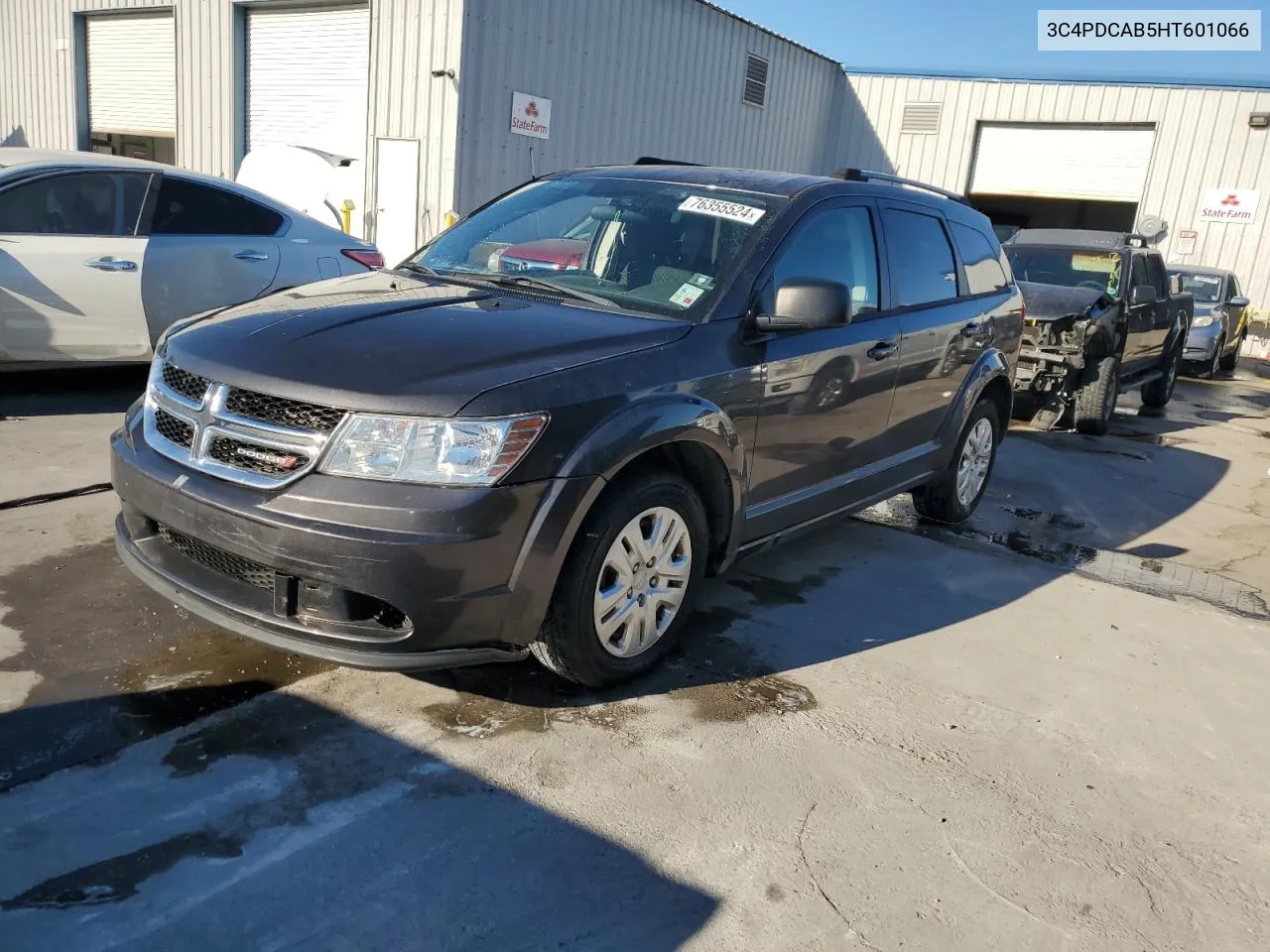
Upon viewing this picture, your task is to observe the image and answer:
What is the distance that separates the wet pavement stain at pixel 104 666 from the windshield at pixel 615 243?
1.67 meters

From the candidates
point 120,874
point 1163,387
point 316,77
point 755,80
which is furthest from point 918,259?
point 755,80

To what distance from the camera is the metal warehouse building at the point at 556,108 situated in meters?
13.0

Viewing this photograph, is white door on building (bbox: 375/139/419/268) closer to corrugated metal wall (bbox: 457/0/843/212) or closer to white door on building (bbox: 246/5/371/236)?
white door on building (bbox: 246/5/371/236)

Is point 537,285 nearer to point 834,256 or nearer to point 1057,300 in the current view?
point 834,256

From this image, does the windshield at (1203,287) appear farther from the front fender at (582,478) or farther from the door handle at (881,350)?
the front fender at (582,478)

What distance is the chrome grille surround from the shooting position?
2754 millimetres

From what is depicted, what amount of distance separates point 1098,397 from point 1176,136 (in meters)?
12.5

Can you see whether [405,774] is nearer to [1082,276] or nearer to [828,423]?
[828,423]

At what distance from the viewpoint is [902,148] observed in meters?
21.0

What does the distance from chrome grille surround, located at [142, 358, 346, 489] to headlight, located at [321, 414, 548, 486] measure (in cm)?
7

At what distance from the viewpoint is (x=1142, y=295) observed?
9445 mm

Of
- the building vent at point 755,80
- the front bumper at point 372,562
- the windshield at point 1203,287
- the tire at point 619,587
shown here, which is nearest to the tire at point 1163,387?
the windshield at point 1203,287

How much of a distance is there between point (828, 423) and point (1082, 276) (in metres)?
6.87

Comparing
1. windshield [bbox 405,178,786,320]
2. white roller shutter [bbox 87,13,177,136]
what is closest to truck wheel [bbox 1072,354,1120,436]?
windshield [bbox 405,178,786,320]
